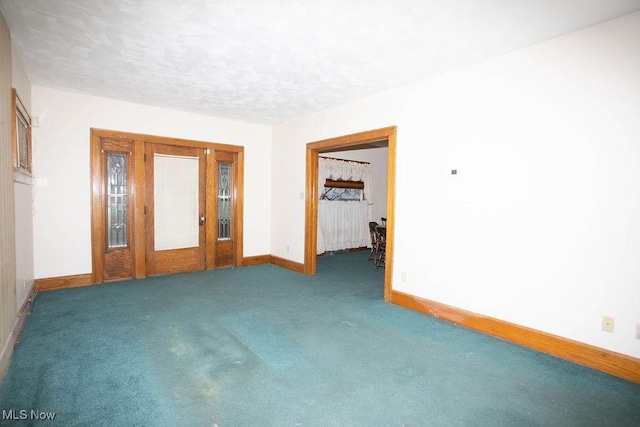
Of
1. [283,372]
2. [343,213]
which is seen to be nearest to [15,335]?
[283,372]

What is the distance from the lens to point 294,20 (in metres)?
2.50

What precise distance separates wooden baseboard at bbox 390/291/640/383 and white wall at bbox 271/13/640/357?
0.22 ft

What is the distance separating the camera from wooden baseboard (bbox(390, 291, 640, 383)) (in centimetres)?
239

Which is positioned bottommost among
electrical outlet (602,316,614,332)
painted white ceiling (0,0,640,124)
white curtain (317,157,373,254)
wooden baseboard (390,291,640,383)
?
wooden baseboard (390,291,640,383)

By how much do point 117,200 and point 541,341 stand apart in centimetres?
562

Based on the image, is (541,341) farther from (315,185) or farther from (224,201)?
(224,201)

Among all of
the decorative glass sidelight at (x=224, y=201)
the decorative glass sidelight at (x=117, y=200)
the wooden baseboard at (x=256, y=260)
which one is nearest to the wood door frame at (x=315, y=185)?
the wooden baseboard at (x=256, y=260)

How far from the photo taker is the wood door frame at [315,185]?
159 inches

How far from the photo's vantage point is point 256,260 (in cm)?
623

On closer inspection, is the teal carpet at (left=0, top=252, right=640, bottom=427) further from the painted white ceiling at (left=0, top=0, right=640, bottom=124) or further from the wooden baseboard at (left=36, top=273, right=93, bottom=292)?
the painted white ceiling at (left=0, top=0, right=640, bottom=124)

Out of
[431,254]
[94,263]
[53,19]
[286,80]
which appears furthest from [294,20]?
[94,263]

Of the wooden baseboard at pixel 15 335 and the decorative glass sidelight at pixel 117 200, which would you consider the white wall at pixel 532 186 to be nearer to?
the wooden baseboard at pixel 15 335

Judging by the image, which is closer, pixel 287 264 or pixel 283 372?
pixel 283 372

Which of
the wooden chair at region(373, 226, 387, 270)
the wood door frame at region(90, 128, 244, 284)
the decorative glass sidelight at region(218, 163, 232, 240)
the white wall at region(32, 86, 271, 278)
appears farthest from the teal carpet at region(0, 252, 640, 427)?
the wooden chair at region(373, 226, 387, 270)
